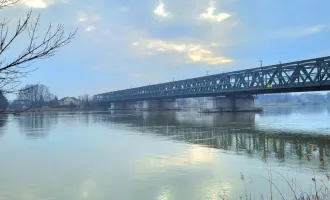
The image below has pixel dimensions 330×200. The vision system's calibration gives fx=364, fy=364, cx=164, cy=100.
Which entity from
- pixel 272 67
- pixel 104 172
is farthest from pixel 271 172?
pixel 272 67

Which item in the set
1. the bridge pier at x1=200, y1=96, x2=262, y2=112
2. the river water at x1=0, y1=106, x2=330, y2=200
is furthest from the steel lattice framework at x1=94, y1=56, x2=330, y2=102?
the river water at x1=0, y1=106, x2=330, y2=200

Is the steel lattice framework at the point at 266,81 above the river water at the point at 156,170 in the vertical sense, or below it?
above

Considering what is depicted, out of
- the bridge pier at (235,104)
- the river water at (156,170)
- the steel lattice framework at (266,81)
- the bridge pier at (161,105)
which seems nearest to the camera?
the river water at (156,170)

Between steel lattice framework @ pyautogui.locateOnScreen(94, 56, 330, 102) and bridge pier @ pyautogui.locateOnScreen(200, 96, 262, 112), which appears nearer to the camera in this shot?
steel lattice framework @ pyautogui.locateOnScreen(94, 56, 330, 102)

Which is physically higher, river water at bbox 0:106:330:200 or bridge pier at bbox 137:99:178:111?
bridge pier at bbox 137:99:178:111

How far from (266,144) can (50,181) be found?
20.9 meters

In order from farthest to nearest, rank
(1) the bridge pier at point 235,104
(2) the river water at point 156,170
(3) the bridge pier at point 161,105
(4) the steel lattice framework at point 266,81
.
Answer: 1. (3) the bridge pier at point 161,105
2. (1) the bridge pier at point 235,104
3. (4) the steel lattice framework at point 266,81
4. (2) the river water at point 156,170

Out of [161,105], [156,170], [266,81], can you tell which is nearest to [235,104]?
[266,81]

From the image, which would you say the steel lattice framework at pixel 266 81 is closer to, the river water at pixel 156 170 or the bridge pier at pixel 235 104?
the bridge pier at pixel 235 104

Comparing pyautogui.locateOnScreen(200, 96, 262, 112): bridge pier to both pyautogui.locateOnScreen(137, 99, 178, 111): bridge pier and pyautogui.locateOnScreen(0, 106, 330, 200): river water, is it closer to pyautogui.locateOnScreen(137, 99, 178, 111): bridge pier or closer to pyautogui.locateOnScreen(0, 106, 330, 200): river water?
pyautogui.locateOnScreen(137, 99, 178, 111): bridge pier

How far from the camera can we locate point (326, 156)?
25.1 meters

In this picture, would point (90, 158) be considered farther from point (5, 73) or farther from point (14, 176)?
point (5, 73)

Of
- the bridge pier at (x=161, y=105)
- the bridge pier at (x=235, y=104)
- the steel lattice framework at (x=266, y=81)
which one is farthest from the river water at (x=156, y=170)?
the bridge pier at (x=161, y=105)

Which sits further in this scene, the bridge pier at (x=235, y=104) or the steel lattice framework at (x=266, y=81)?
the bridge pier at (x=235, y=104)
